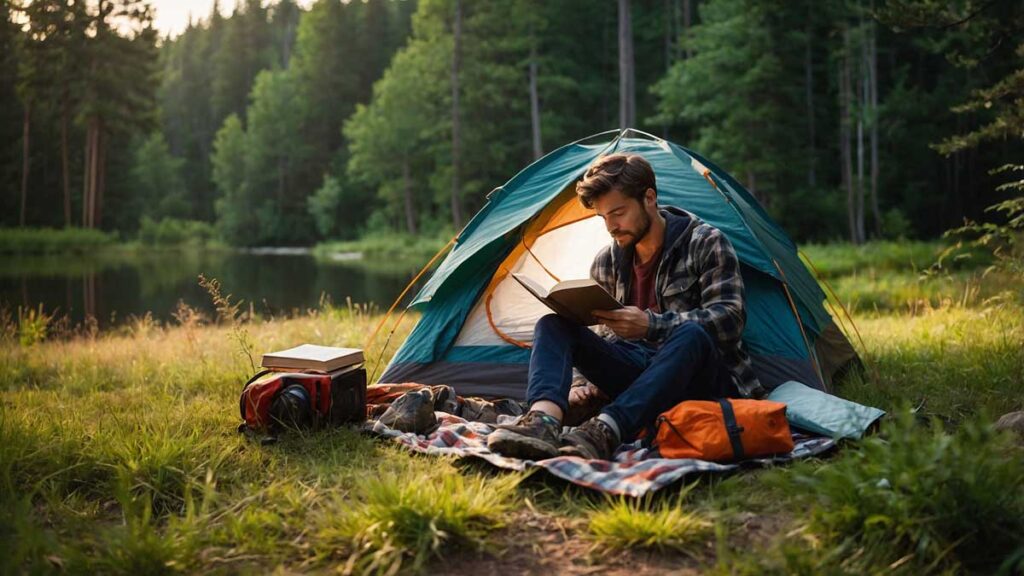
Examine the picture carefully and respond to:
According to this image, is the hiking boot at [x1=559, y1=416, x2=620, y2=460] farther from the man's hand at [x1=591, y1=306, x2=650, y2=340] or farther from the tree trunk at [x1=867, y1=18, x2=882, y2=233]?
the tree trunk at [x1=867, y1=18, x2=882, y2=233]

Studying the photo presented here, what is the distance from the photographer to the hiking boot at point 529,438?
2770 mm

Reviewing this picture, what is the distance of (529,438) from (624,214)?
113 cm

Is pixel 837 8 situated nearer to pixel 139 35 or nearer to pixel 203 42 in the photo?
pixel 139 35

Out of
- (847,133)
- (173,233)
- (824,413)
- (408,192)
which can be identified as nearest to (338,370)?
(824,413)

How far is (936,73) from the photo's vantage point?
21.8m

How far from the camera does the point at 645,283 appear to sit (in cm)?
358

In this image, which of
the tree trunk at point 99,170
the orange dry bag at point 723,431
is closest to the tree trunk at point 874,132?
the orange dry bag at point 723,431

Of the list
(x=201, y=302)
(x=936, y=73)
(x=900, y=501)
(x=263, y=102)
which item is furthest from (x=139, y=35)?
(x=900, y=501)

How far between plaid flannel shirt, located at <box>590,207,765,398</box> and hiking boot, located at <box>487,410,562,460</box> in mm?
580

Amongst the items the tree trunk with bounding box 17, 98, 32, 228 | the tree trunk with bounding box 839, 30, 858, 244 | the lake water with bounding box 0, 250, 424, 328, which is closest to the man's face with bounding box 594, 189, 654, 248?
the lake water with bounding box 0, 250, 424, 328

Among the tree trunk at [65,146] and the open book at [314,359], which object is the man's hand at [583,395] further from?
the tree trunk at [65,146]

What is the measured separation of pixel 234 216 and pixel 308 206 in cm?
279

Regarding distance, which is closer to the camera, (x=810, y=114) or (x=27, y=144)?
(x=810, y=114)

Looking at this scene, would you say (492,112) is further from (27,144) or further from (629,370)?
(629,370)
